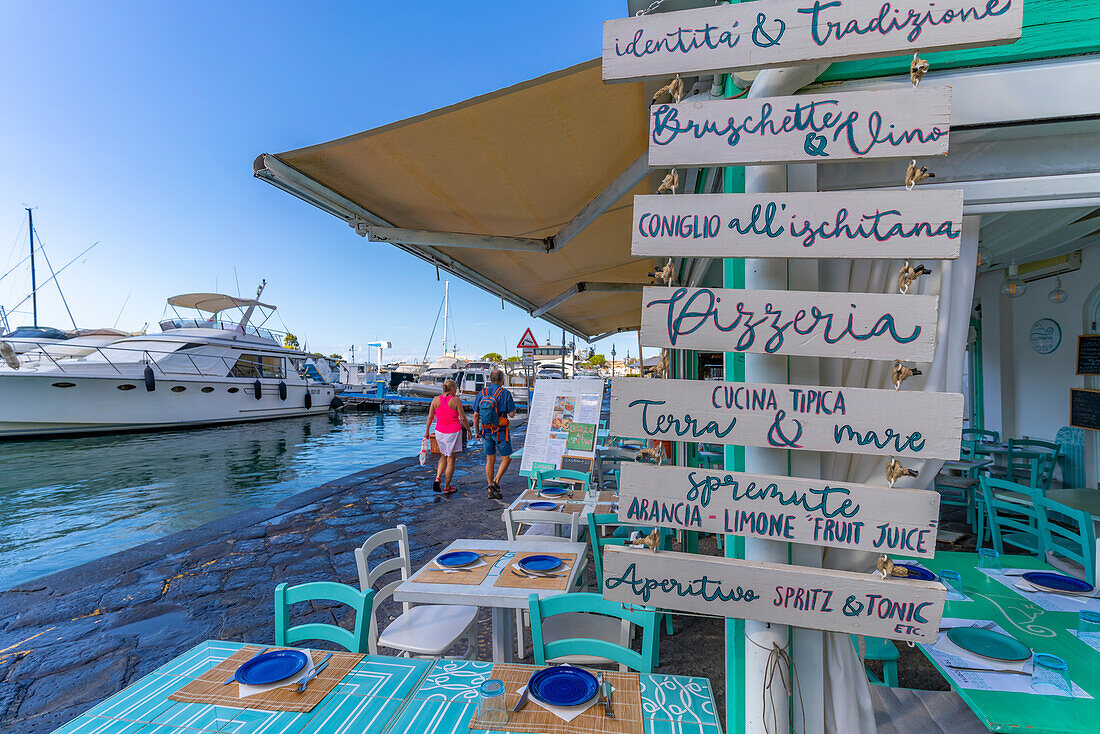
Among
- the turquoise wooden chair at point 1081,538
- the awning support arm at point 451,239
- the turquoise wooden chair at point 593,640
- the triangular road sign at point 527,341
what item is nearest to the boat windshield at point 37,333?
the triangular road sign at point 527,341

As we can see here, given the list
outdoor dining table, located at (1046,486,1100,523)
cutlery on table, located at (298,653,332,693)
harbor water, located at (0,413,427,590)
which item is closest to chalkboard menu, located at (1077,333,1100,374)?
outdoor dining table, located at (1046,486,1100,523)

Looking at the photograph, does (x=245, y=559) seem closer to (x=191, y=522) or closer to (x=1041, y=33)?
(x=191, y=522)

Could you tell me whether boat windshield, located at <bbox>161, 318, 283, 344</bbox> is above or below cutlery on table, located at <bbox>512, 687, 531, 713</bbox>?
above

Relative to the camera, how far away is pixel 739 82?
1401 millimetres

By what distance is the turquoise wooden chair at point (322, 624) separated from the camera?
75.5 inches

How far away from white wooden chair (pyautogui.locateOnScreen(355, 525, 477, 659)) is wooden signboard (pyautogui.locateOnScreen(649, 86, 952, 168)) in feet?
7.33

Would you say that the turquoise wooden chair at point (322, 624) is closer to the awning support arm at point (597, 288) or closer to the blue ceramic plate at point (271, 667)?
the blue ceramic plate at point (271, 667)

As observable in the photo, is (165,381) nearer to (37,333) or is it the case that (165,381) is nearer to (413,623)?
(37,333)

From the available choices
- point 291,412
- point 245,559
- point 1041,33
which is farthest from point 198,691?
point 291,412

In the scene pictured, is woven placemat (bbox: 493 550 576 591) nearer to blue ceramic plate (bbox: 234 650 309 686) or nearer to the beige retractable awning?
blue ceramic plate (bbox: 234 650 309 686)

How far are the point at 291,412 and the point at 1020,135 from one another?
76.2ft

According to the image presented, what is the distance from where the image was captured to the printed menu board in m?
5.31

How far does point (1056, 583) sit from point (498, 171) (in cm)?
328

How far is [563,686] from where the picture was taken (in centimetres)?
149
